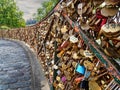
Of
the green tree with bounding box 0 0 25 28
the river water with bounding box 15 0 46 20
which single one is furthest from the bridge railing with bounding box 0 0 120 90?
the river water with bounding box 15 0 46 20

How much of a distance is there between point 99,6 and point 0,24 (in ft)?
162

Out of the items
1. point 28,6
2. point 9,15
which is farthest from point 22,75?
point 28,6

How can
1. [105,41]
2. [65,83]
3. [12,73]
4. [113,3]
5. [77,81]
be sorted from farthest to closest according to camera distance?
1. [12,73]
2. [65,83]
3. [77,81]
4. [105,41]
5. [113,3]

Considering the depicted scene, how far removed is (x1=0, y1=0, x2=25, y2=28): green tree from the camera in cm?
5078

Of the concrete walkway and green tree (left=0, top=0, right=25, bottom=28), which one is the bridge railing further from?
green tree (left=0, top=0, right=25, bottom=28)

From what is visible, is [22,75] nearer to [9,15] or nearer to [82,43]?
[82,43]

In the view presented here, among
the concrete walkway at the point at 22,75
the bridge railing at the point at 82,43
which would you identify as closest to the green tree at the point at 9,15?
the concrete walkway at the point at 22,75

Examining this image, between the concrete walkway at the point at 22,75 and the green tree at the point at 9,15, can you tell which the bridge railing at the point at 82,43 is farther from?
the green tree at the point at 9,15

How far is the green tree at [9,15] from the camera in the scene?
167ft

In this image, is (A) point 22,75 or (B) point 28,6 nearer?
(A) point 22,75

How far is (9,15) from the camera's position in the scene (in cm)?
5019

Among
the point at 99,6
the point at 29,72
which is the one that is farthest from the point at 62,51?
the point at 29,72

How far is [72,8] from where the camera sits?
317 cm

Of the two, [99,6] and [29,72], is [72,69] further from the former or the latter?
[29,72]
